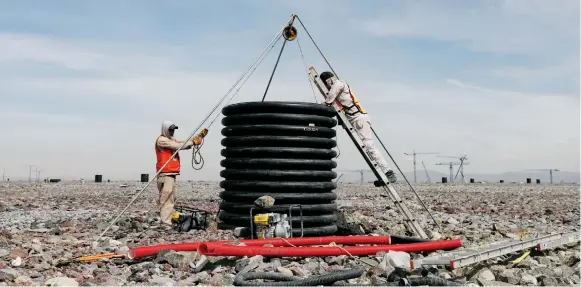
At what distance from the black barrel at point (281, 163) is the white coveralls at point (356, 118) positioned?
0.37 metres

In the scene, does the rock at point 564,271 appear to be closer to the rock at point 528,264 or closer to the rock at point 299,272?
the rock at point 528,264

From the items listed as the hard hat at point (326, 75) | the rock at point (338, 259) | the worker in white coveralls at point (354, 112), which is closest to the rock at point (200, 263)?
the rock at point (338, 259)

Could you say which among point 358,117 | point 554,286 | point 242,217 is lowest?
point 554,286

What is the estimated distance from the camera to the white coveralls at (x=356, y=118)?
9602 millimetres

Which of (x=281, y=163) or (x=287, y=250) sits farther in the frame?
(x=281, y=163)

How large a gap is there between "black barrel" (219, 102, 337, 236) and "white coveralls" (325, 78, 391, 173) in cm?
37

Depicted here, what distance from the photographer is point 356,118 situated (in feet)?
32.1

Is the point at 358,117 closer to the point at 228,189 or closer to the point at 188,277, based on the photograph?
the point at 228,189

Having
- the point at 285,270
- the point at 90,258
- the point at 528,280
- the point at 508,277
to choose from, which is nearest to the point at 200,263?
the point at 285,270

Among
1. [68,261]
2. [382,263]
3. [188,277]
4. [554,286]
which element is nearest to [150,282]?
[188,277]

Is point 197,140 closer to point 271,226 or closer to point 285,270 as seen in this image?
point 271,226

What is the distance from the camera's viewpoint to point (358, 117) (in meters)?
9.79

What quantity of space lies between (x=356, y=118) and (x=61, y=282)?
586cm

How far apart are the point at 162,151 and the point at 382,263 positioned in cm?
591
